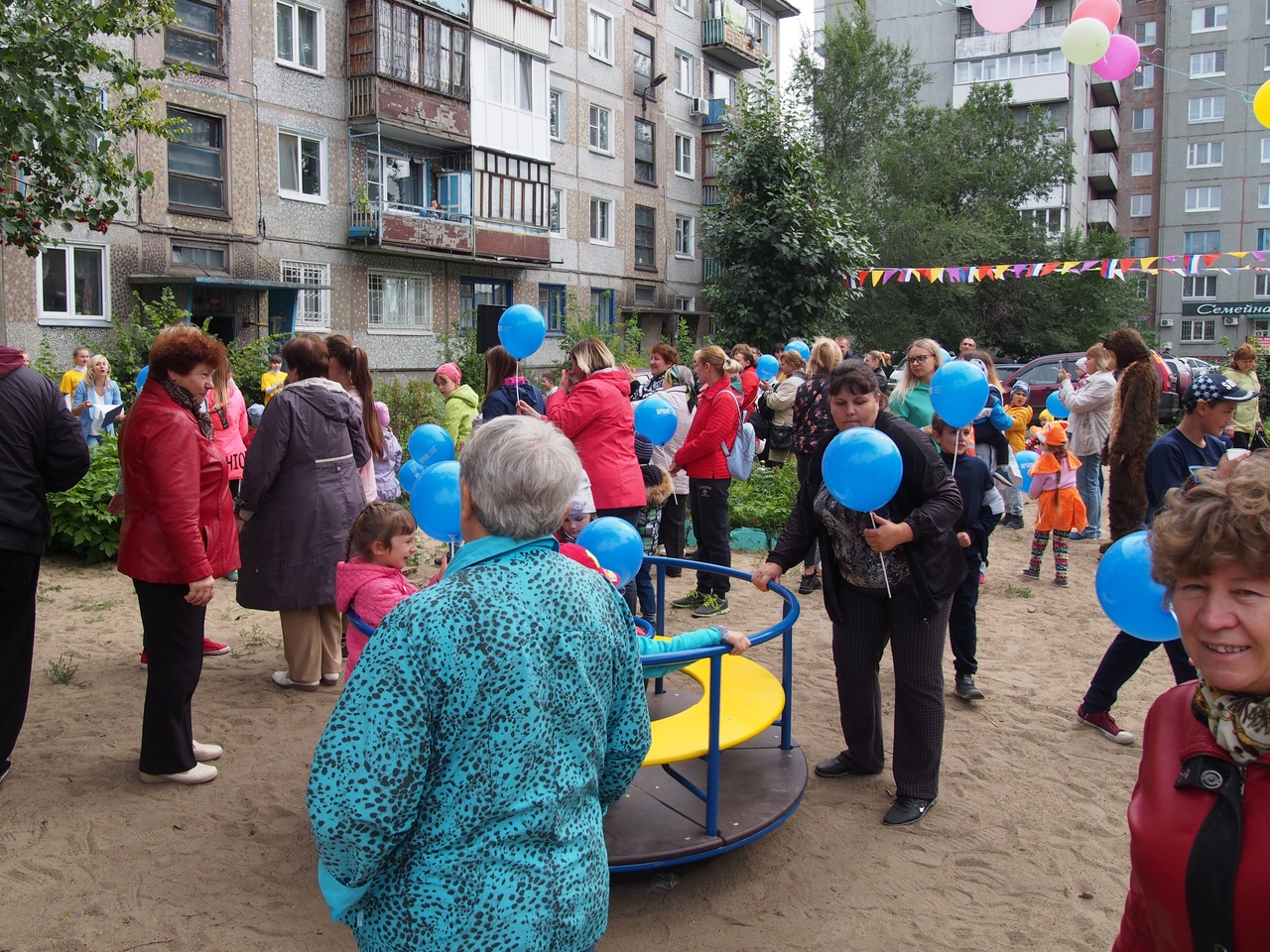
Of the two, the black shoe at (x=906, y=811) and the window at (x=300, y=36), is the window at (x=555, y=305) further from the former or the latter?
the black shoe at (x=906, y=811)

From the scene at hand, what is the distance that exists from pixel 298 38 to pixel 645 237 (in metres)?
13.8

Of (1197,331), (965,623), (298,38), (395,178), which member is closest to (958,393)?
(965,623)

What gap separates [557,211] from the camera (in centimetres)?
2817

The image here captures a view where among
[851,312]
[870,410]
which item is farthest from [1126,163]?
[870,410]

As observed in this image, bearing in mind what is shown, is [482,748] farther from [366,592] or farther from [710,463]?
[710,463]

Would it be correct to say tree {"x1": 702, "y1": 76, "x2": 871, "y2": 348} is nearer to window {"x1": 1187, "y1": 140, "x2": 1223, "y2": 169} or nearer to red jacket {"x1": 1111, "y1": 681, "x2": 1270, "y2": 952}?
red jacket {"x1": 1111, "y1": 681, "x2": 1270, "y2": 952}

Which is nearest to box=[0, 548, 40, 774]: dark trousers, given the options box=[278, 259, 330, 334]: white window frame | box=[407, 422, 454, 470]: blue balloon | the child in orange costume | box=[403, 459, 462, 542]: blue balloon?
box=[403, 459, 462, 542]: blue balloon

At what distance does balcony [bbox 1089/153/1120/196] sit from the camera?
168 feet

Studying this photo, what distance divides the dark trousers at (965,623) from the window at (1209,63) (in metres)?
56.3

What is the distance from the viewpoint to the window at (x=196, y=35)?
1806 centimetres

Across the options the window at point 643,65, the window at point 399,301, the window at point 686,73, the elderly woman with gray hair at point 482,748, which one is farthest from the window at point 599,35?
the elderly woman with gray hair at point 482,748

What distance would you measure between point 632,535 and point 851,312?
31299 mm

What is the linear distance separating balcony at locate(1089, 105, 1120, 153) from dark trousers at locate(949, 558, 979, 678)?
51977 mm

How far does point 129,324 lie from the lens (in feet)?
55.3
